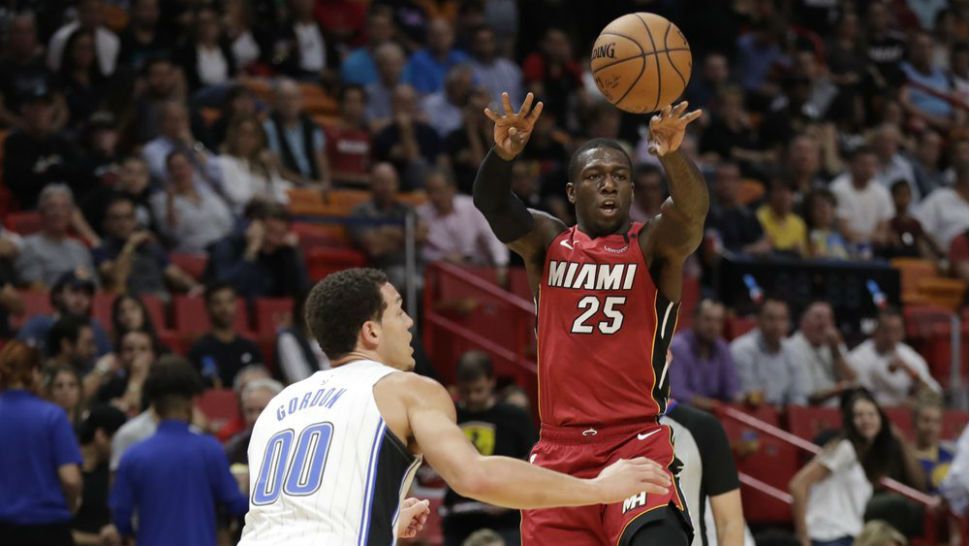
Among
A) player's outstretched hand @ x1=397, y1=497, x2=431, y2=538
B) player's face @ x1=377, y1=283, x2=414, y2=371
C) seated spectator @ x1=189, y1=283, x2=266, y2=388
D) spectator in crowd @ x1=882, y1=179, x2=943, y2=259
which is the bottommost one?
spectator in crowd @ x1=882, y1=179, x2=943, y2=259

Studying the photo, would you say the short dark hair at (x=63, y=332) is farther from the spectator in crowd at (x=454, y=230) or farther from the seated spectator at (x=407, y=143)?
the seated spectator at (x=407, y=143)

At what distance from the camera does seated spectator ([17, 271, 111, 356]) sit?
36.2 feet

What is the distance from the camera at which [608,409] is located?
6.30 metres

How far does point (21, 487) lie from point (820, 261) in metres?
8.05

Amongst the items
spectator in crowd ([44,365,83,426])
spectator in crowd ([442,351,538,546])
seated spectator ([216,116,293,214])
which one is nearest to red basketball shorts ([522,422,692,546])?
spectator in crowd ([442,351,538,546])

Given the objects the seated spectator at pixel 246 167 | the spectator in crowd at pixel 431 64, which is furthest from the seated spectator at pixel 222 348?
the spectator in crowd at pixel 431 64

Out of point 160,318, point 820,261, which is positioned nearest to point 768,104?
point 820,261

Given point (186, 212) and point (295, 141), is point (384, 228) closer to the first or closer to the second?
point (186, 212)

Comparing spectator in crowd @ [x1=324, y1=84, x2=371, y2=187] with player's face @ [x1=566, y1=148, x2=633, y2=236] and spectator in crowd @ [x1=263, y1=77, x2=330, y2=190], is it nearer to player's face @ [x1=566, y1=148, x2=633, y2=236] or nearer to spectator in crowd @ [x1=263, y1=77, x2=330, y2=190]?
spectator in crowd @ [x1=263, y1=77, x2=330, y2=190]

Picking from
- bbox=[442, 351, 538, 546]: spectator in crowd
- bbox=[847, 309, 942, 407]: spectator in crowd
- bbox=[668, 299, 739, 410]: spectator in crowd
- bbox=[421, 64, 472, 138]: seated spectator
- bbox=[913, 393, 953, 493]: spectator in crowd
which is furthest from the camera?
bbox=[421, 64, 472, 138]: seated spectator

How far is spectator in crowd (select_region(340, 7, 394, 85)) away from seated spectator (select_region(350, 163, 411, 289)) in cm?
266

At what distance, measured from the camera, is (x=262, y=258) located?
41.8 ft

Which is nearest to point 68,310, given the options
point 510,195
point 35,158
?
point 35,158

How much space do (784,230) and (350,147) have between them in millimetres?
4164
